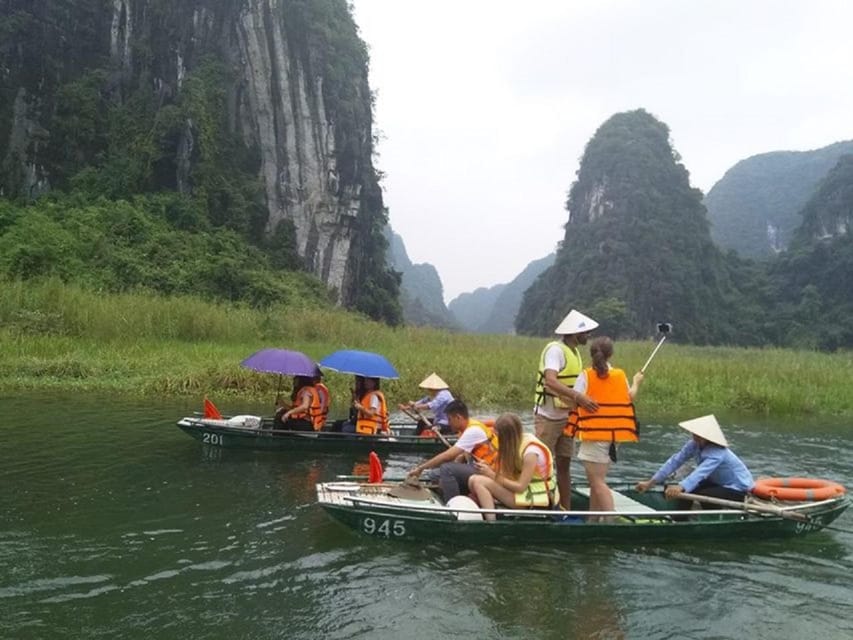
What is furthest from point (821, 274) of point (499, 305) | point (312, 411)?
point (499, 305)

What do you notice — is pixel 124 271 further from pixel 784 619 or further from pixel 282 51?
pixel 784 619

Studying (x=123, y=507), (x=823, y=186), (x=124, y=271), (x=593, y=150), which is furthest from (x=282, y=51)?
(x=823, y=186)

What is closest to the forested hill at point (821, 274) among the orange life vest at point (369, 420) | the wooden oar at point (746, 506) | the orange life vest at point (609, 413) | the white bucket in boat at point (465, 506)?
the orange life vest at point (369, 420)

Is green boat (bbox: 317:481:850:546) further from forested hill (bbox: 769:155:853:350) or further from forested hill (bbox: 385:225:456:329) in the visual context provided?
forested hill (bbox: 385:225:456:329)

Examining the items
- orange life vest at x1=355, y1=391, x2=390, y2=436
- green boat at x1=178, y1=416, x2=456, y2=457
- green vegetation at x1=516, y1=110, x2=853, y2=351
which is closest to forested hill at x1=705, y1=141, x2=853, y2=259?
green vegetation at x1=516, y1=110, x2=853, y2=351

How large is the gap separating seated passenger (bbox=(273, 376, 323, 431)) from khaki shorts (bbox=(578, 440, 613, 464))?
164 inches

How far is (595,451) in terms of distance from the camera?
6137mm

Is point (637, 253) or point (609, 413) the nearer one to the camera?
point (609, 413)

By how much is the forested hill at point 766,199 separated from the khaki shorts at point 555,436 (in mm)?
87127

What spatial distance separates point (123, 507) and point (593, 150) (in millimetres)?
71265

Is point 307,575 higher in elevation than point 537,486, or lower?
lower

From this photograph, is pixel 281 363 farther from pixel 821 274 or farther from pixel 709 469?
pixel 821 274

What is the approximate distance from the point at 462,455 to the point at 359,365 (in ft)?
8.36

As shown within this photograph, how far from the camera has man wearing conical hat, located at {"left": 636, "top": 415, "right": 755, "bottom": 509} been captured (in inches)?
251
